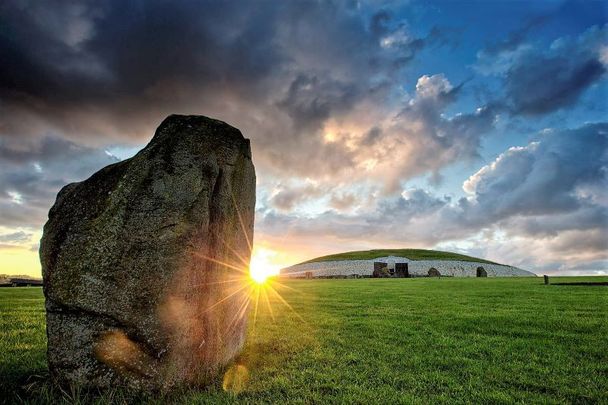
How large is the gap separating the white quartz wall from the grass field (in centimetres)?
5383

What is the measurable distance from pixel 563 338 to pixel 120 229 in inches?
396

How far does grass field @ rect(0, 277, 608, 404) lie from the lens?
5355 millimetres

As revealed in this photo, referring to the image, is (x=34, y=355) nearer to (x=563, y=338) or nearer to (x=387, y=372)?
(x=387, y=372)

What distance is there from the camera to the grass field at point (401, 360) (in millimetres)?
5355

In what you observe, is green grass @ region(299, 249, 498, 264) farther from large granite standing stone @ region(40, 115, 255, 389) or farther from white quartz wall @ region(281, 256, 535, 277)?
large granite standing stone @ region(40, 115, 255, 389)

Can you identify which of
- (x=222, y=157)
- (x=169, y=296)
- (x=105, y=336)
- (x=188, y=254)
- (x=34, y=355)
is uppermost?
(x=222, y=157)

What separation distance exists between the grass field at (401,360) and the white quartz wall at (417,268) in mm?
53832

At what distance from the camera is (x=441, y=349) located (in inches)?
321

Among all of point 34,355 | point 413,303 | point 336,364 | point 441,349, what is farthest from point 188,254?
point 413,303

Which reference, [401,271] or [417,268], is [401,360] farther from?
[417,268]

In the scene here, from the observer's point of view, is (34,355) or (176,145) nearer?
(176,145)

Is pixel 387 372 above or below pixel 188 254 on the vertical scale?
below

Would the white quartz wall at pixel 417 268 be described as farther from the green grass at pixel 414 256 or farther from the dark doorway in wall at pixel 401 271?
the dark doorway in wall at pixel 401 271

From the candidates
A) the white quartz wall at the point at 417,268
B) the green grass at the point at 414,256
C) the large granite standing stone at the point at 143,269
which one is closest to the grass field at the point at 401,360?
the large granite standing stone at the point at 143,269
